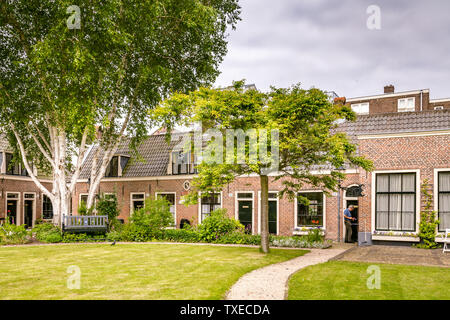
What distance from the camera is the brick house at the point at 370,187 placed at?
14.9 metres

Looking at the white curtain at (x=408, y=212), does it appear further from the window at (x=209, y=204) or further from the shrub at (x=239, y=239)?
the window at (x=209, y=204)

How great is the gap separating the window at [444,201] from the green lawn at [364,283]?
6102 mm

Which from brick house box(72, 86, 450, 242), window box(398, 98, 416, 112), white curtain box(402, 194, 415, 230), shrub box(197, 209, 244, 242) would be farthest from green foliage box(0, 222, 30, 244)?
window box(398, 98, 416, 112)

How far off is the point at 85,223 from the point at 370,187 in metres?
12.3

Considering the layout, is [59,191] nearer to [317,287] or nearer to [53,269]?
[53,269]

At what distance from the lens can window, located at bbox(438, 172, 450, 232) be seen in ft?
47.7

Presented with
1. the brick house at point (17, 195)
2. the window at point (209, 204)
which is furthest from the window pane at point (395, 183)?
the brick house at point (17, 195)

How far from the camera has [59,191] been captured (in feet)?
58.5

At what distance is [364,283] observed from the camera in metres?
7.52

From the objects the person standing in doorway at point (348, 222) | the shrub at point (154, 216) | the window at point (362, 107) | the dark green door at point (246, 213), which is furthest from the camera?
the window at point (362, 107)

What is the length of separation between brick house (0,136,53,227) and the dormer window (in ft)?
18.8

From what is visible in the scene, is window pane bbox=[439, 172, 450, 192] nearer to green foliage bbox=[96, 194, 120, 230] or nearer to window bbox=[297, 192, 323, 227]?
window bbox=[297, 192, 323, 227]

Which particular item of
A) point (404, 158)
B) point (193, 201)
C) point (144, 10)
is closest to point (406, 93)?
point (404, 158)

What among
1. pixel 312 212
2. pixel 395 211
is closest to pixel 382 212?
pixel 395 211
